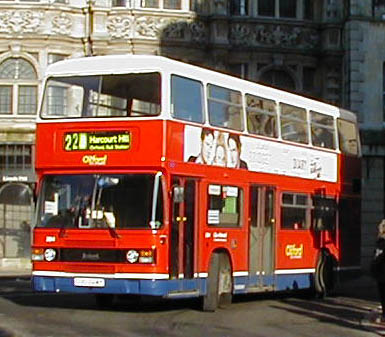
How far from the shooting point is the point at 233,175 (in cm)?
1995

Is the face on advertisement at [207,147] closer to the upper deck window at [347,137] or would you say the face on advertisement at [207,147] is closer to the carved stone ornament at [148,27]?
the upper deck window at [347,137]

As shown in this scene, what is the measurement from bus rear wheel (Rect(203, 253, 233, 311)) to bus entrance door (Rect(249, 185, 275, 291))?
0.92 m

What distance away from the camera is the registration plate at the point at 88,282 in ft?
58.4

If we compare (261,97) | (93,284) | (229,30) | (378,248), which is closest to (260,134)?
(261,97)

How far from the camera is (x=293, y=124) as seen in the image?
73.6 feet

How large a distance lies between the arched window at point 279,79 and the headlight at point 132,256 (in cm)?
2020

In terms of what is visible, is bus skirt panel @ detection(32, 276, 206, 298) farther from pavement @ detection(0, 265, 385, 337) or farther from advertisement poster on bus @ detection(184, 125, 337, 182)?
pavement @ detection(0, 265, 385, 337)

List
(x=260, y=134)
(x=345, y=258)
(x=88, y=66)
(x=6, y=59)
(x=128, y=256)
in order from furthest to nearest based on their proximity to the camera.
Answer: (x=6, y=59), (x=345, y=258), (x=260, y=134), (x=88, y=66), (x=128, y=256)

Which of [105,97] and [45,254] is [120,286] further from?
[105,97]

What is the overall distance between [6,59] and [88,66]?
17430 mm

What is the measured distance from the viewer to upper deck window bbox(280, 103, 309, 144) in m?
22.0

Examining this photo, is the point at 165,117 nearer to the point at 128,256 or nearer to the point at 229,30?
the point at 128,256

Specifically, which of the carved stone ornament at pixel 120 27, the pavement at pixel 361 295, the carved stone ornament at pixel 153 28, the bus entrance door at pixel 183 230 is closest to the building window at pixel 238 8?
the carved stone ornament at pixel 153 28

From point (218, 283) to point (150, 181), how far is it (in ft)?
9.22
